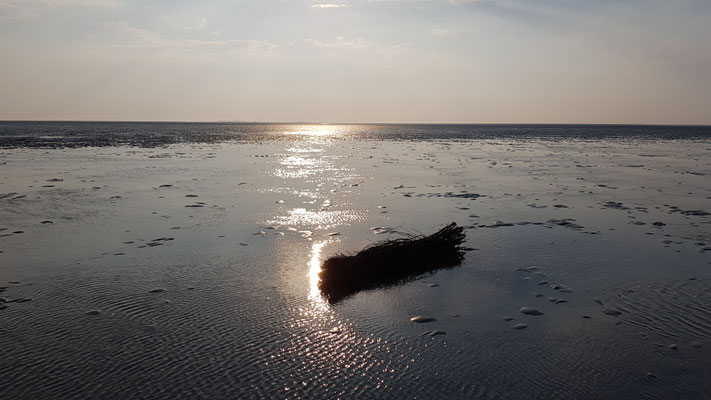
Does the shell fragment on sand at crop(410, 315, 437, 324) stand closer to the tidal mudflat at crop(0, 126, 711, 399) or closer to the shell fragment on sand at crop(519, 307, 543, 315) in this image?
the tidal mudflat at crop(0, 126, 711, 399)

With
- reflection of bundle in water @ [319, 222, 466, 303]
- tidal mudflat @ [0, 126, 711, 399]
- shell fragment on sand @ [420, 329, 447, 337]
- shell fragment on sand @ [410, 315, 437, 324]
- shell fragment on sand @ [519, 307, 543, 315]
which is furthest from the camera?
reflection of bundle in water @ [319, 222, 466, 303]

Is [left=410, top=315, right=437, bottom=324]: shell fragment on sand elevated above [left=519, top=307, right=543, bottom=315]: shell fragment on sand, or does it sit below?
below

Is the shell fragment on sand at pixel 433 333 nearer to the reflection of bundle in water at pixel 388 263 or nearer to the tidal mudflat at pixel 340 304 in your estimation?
the tidal mudflat at pixel 340 304

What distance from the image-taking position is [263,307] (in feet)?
26.9

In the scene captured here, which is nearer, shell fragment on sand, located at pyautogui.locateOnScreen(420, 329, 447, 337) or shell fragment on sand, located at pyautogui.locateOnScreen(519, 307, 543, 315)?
shell fragment on sand, located at pyautogui.locateOnScreen(420, 329, 447, 337)

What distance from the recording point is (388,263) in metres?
10.4

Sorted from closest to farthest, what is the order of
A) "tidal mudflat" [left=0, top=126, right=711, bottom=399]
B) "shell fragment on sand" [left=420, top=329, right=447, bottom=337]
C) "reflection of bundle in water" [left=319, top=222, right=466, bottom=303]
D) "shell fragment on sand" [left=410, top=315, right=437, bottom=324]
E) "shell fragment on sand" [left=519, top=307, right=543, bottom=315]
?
"tidal mudflat" [left=0, top=126, right=711, bottom=399] < "shell fragment on sand" [left=420, top=329, right=447, bottom=337] < "shell fragment on sand" [left=410, top=315, right=437, bottom=324] < "shell fragment on sand" [left=519, top=307, right=543, bottom=315] < "reflection of bundle in water" [left=319, top=222, right=466, bottom=303]

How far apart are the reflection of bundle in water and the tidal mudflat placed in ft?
1.32

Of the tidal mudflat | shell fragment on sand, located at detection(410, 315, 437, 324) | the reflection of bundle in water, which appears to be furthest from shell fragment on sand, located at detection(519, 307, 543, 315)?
the reflection of bundle in water

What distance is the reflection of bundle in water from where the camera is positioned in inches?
376

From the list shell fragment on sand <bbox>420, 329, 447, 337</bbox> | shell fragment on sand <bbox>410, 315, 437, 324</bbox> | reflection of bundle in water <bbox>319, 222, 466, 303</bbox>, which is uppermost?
reflection of bundle in water <bbox>319, 222, 466, 303</bbox>

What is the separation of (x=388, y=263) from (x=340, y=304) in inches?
87.0

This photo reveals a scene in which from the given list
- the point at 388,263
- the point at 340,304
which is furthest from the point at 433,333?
the point at 388,263

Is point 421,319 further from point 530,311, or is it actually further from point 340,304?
point 530,311
